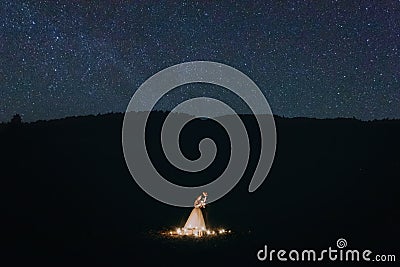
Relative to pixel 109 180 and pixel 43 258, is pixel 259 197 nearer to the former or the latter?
pixel 109 180

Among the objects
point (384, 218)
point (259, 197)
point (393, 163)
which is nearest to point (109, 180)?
point (259, 197)

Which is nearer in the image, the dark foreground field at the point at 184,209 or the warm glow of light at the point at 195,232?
the dark foreground field at the point at 184,209

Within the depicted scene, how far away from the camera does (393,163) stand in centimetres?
2755

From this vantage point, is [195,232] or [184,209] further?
[184,209]

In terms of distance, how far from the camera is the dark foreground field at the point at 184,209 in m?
11.8

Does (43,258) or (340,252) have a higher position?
(340,252)

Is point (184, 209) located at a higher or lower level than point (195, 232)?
higher

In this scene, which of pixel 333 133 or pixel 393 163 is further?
pixel 333 133

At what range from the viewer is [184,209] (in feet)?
65.3

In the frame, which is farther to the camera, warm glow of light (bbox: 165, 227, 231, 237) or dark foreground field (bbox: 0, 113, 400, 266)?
warm glow of light (bbox: 165, 227, 231, 237)

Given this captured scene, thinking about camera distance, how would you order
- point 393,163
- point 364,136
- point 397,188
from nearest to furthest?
1. point 397,188
2. point 393,163
3. point 364,136

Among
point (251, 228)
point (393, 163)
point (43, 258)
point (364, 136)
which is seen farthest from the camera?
point (364, 136)

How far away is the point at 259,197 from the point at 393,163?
8.97m

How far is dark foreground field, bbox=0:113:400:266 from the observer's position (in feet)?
38.8
